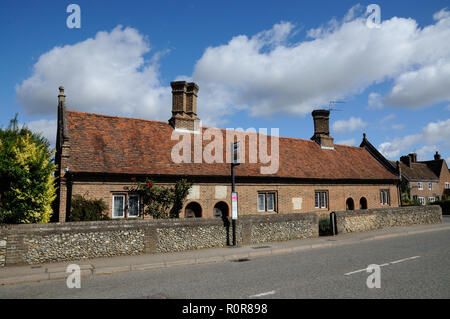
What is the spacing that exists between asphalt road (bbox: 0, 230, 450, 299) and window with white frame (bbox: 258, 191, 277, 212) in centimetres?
1008

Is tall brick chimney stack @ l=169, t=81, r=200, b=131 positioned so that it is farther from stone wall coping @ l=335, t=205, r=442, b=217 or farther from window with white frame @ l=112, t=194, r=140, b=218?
stone wall coping @ l=335, t=205, r=442, b=217

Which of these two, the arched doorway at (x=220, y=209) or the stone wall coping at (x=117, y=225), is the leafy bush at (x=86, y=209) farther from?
the arched doorway at (x=220, y=209)

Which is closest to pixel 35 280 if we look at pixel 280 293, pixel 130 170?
pixel 280 293

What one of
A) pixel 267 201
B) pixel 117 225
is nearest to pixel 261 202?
pixel 267 201

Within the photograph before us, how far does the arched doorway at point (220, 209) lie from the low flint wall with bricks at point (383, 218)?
6875 millimetres

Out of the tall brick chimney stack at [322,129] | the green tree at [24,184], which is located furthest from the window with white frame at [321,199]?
the green tree at [24,184]

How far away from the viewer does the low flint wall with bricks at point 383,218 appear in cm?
1864

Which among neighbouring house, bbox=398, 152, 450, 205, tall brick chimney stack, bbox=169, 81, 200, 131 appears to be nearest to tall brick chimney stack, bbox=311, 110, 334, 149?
tall brick chimney stack, bbox=169, 81, 200, 131

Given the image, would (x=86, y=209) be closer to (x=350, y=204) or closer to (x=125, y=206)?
(x=125, y=206)

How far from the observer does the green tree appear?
35.1 feet

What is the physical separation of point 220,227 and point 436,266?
8074 millimetres

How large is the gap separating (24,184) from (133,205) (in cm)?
671

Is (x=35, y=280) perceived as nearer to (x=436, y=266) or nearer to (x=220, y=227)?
(x=220, y=227)
